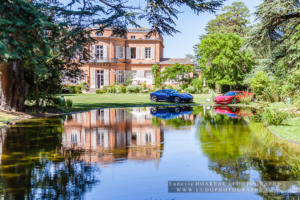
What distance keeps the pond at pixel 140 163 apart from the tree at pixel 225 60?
82.5ft

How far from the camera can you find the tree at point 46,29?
6.51 meters

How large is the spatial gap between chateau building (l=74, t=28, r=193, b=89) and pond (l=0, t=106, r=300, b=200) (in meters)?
34.7

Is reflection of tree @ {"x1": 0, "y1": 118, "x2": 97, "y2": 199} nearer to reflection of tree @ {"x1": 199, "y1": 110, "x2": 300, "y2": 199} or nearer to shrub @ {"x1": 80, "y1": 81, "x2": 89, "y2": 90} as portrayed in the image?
reflection of tree @ {"x1": 199, "y1": 110, "x2": 300, "y2": 199}

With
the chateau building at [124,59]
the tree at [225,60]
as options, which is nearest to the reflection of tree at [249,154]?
the tree at [225,60]

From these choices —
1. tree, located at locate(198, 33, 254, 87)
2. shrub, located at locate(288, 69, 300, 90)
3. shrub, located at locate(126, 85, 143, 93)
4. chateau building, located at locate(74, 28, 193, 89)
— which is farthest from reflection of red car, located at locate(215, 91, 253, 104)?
chateau building, located at locate(74, 28, 193, 89)

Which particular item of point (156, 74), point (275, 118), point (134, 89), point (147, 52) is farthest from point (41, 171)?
point (147, 52)

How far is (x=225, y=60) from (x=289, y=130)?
2517cm

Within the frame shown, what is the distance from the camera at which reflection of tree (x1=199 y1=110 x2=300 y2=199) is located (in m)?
5.42

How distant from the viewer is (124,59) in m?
48.8

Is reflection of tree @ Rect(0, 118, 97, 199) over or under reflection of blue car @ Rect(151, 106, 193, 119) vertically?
under

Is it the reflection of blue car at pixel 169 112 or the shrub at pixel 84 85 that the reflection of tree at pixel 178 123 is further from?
the shrub at pixel 84 85

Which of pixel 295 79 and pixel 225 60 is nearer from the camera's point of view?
pixel 295 79

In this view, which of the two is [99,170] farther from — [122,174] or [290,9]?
[290,9]

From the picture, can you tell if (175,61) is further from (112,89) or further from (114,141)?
(114,141)
